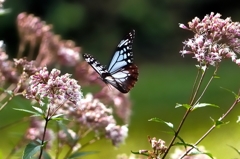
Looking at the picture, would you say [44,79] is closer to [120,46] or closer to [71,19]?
[120,46]

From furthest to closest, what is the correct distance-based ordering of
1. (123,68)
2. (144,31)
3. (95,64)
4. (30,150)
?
(144,31) < (123,68) < (95,64) < (30,150)

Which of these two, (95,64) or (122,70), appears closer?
(95,64)

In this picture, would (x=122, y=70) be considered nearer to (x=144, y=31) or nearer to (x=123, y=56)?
(x=123, y=56)

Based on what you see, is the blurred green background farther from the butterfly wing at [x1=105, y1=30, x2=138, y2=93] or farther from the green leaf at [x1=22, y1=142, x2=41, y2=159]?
the green leaf at [x1=22, y1=142, x2=41, y2=159]

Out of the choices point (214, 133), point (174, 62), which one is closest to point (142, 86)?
point (174, 62)

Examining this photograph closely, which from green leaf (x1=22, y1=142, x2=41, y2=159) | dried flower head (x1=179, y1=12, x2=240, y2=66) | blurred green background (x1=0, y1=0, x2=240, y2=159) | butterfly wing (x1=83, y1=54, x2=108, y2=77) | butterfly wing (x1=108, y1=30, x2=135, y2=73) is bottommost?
green leaf (x1=22, y1=142, x2=41, y2=159)

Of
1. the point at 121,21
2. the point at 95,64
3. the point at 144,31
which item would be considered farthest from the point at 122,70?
the point at 121,21

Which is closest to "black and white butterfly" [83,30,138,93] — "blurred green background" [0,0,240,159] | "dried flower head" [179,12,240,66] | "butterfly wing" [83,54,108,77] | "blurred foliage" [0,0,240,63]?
"butterfly wing" [83,54,108,77]
